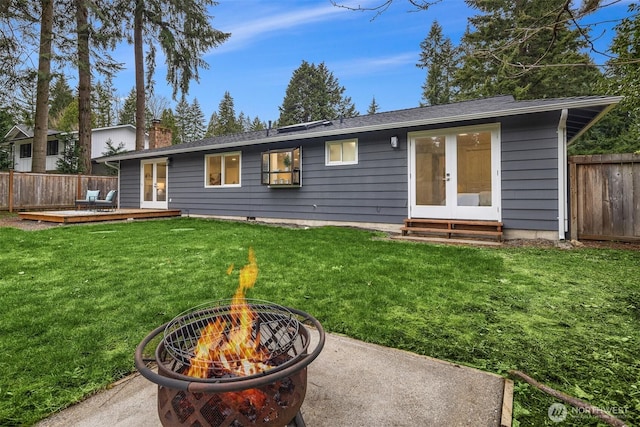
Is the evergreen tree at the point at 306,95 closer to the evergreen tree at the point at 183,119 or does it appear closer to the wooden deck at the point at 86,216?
the evergreen tree at the point at 183,119

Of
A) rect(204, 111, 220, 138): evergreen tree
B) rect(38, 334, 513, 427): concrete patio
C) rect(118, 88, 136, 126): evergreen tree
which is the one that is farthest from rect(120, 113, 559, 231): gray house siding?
rect(204, 111, 220, 138): evergreen tree

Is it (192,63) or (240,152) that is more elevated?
(192,63)

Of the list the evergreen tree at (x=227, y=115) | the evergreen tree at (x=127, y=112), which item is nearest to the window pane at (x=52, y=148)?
the evergreen tree at (x=127, y=112)

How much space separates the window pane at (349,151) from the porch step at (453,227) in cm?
200

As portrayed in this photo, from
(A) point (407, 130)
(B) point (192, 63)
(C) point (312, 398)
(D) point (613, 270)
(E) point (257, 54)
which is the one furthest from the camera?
(B) point (192, 63)

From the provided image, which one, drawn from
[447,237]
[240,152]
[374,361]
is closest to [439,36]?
[240,152]

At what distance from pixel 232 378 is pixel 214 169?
30.8 ft

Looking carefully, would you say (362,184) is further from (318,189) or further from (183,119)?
(183,119)

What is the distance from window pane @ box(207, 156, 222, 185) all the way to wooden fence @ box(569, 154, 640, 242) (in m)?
8.40

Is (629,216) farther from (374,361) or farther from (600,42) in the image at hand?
(374,361)

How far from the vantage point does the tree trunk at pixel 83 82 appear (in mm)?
11992

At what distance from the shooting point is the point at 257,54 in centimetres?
1370

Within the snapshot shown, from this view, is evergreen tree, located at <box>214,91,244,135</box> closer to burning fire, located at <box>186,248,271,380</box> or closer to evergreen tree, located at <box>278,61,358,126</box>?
evergreen tree, located at <box>278,61,358,126</box>

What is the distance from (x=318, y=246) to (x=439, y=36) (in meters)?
27.7
